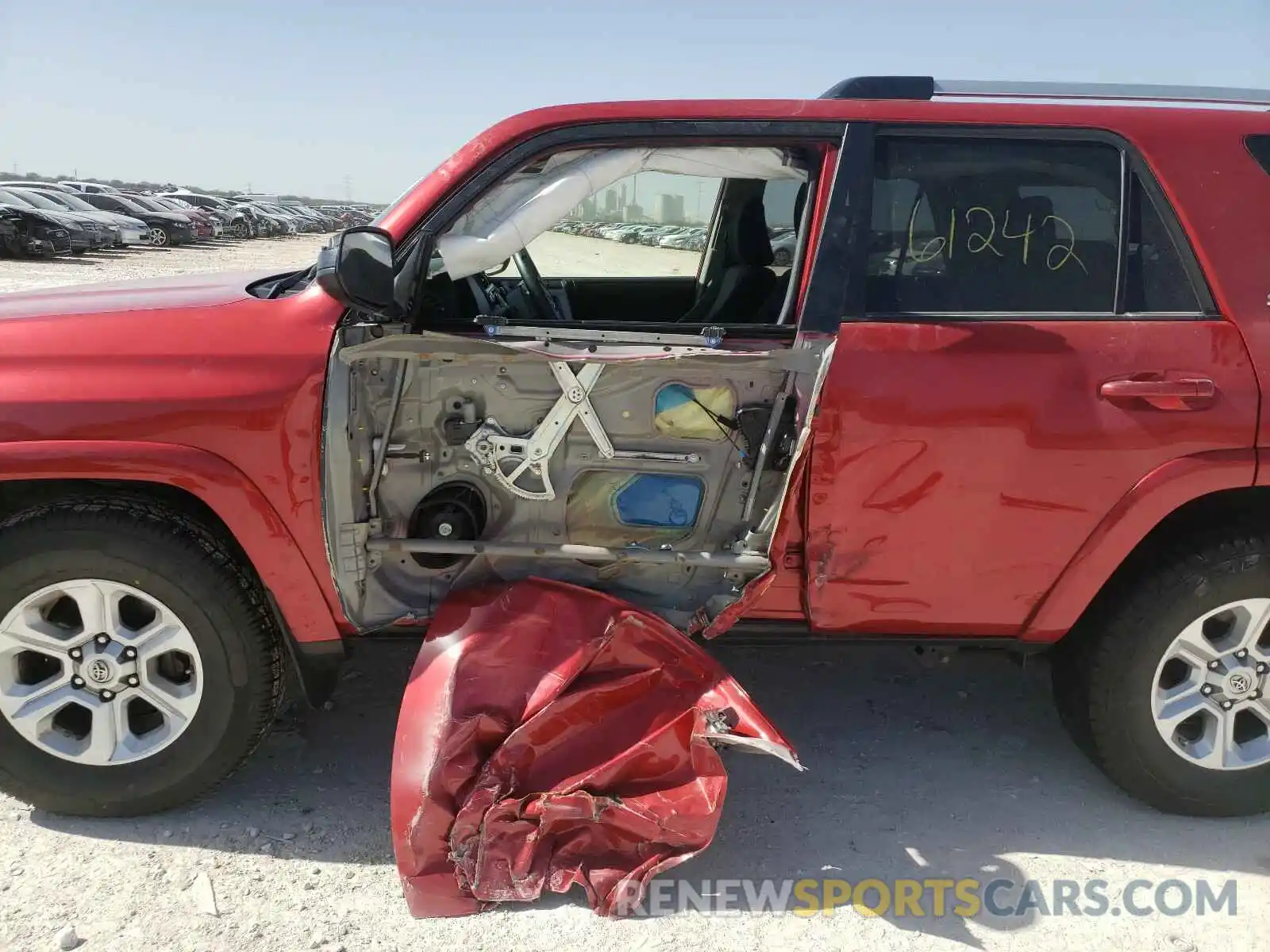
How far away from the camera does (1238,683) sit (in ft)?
8.55

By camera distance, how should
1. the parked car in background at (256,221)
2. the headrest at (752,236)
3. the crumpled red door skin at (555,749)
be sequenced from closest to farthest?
1. the crumpled red door skin at (555,749)
2. the headrest at (752,236)
3. the parked car in background at (256,221)

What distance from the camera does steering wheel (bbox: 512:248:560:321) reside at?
3121 mm

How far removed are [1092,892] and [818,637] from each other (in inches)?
38.8

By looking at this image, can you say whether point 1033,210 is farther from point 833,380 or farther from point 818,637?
point 818,637

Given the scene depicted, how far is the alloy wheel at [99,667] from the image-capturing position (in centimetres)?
246

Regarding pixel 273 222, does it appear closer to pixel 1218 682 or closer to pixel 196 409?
pixel 196 409

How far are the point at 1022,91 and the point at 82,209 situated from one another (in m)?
27.2

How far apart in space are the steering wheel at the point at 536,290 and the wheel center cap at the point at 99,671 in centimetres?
171

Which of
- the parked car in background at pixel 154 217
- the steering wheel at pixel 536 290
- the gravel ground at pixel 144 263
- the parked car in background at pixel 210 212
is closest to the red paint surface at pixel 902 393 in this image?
the steering wheel at pixel 536 290

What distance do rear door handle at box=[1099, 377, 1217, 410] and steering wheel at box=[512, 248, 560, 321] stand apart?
5.86ft

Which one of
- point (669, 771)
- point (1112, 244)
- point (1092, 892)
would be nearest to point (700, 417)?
point (669, 771)

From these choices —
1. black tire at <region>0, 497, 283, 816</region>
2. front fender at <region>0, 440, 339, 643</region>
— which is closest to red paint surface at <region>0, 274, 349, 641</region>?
front fender at <region>0, 440, 339, 643</region>

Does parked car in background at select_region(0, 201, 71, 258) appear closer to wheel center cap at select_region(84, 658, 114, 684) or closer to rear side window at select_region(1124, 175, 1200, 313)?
wheel center cap at select_region(84, 658, 114, 684)

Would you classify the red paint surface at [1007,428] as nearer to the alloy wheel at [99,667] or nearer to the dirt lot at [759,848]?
the dirt lot at [759,848]
